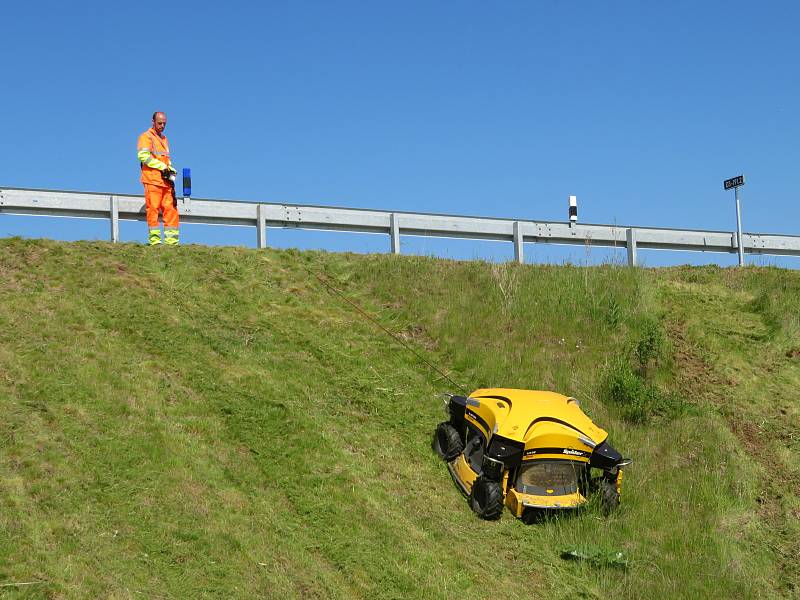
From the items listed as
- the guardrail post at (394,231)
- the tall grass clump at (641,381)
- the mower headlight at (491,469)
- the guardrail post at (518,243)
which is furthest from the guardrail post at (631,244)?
the mower headlight at (491,469)

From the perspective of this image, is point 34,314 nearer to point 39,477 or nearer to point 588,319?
point 39,477

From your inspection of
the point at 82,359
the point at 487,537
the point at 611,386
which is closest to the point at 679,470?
the point at 611,386

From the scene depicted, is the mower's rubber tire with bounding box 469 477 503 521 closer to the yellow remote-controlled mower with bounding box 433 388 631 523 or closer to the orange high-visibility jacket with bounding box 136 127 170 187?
the yellow remote-controlled mower with bounding box 433 388 631 523

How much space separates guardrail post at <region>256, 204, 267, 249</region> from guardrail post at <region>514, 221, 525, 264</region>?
205 inches

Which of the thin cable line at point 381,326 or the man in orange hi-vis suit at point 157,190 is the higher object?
the man in orange hi-vis suit at point 157,190

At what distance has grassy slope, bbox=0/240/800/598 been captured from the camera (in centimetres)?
959

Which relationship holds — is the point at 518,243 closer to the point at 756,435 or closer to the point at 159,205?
the point at 159,205

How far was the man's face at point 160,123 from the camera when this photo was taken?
1877 centimetres

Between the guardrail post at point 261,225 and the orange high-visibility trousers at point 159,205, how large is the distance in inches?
60.6

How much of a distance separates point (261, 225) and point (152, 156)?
2319 mm

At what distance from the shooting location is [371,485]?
11.5 metres

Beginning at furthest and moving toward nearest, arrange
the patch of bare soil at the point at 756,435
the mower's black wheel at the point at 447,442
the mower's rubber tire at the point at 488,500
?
1. the mower's black wheel at the point at 447,442
2. the patch of bare soil at the point at 756,435
3. the mower's rubber tire at the point at 488,500

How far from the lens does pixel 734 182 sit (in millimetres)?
22641

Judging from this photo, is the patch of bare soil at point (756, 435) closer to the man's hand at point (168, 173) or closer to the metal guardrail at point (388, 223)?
the metal guardrail at point (388, 223)
